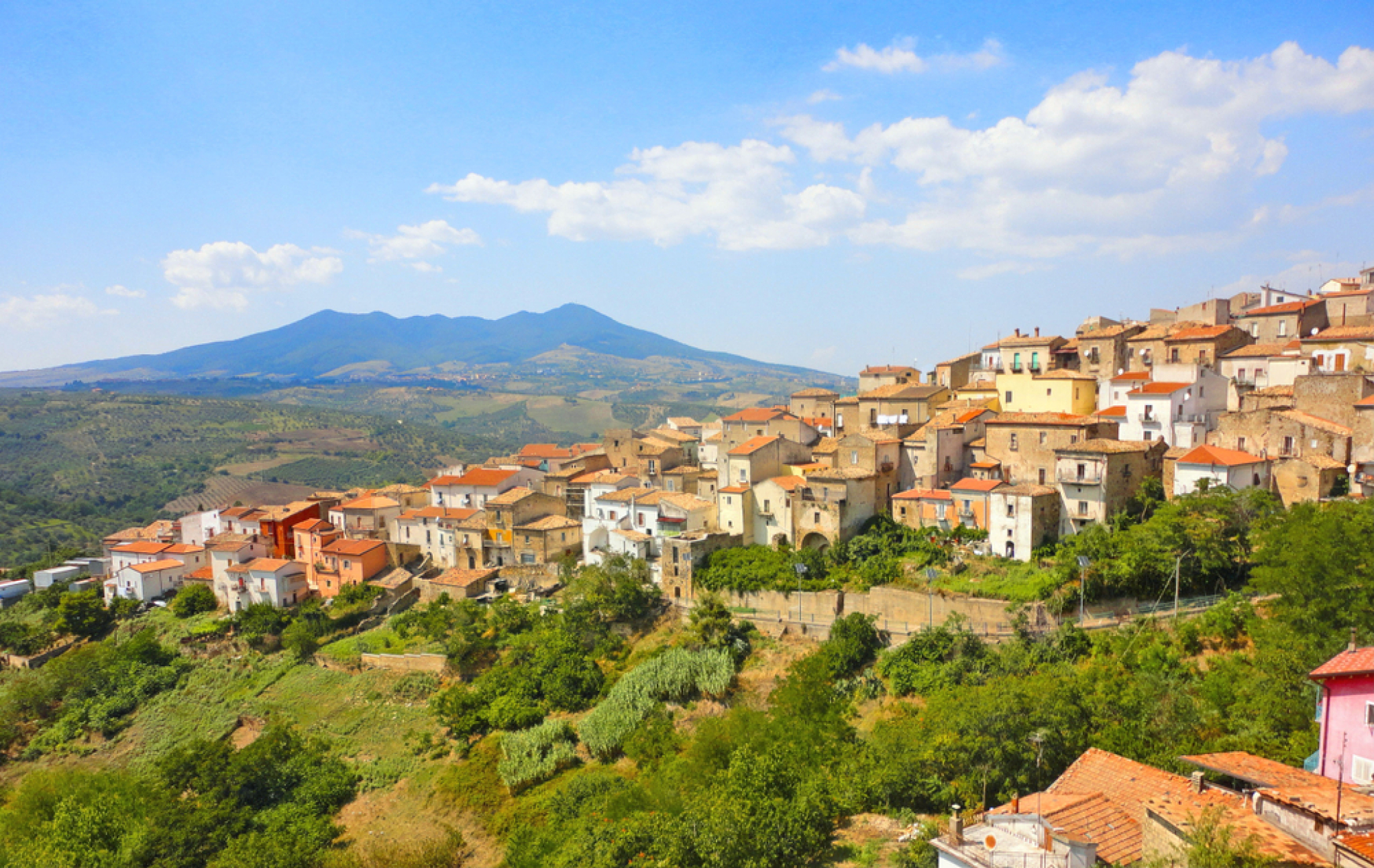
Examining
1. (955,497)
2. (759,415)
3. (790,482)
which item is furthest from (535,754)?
(759,415)

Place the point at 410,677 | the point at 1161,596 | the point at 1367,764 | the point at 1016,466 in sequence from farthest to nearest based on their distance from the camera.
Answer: the point at 410,677 → the point at 1016,466 → the point at 1161,596 → the point at 1367,764

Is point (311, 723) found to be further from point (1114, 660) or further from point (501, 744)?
point (1114, 660)

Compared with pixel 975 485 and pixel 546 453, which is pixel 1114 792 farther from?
pixel 546 453

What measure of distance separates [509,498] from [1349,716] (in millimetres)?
43642

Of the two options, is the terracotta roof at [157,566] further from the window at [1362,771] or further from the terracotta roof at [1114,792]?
the window at [1362,771]

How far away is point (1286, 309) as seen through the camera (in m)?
41.8

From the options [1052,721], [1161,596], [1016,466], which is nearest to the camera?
[1052,721]

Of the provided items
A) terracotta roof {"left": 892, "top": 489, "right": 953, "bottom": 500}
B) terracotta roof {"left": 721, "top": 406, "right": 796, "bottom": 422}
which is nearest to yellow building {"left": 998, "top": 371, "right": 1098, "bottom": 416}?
terracotta roof {"left": 892, "top": 489, "right": 953, "bottom": 500}

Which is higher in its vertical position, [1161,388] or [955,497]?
[1161,388]

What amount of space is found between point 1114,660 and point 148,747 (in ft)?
157

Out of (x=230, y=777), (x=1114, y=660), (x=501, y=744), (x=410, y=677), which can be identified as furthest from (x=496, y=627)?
(x=1114, y=660)

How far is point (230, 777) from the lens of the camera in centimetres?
3225

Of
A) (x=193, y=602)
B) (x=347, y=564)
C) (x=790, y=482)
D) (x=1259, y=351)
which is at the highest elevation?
(x=1259, y=351)

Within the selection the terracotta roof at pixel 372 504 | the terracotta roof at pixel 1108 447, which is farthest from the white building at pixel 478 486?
the terracotta roof at pixel 1108 447
